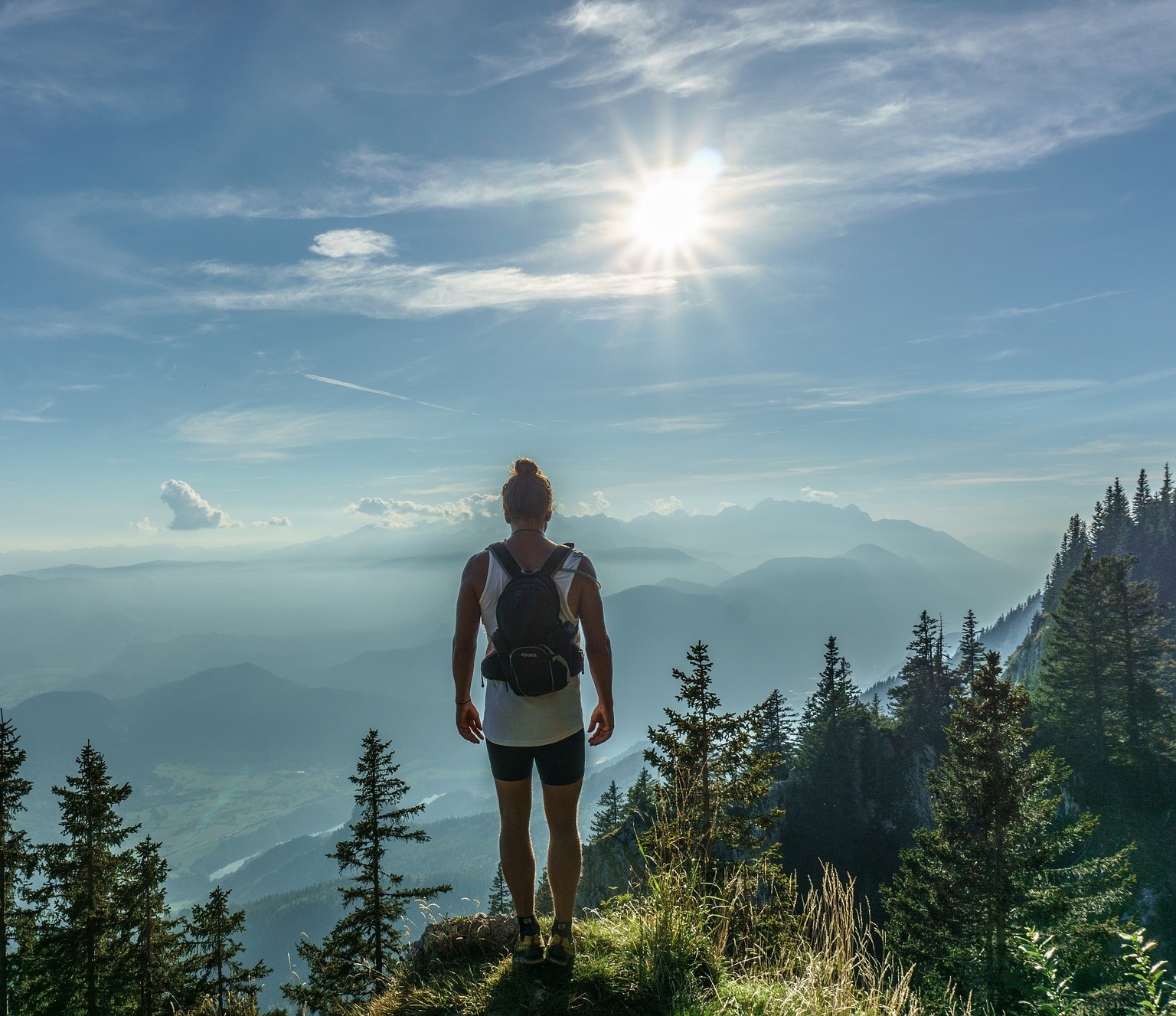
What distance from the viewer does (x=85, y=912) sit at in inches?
680

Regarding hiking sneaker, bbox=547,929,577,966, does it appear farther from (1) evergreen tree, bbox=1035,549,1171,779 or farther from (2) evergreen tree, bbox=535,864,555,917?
(1) evergreen tree, bbox=1035,549,1171,779

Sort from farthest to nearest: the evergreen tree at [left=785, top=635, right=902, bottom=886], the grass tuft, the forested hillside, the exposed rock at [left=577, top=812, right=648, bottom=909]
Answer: the evergreen tree at [left=785, top=635, right=902, bottom=886]
the exposed rock at [left=577, top=812, right=648, bottom=909]
the forested hillside
the grass tuft

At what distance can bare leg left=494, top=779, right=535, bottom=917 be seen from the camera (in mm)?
4762

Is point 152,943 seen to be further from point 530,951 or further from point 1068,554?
point 1068,554

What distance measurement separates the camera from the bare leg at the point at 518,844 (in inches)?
187

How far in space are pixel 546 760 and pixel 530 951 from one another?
4.72 feet

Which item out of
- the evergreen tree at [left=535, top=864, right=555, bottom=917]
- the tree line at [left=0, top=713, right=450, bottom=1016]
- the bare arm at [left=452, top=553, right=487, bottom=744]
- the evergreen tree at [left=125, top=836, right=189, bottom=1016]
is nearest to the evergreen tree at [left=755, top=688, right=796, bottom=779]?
the evergreen tree at [left=535, top=864, right=555, bottom=917]

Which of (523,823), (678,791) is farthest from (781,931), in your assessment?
(523,823)

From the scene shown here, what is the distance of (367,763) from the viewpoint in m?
19.5

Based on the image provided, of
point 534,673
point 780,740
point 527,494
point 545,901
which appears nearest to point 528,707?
point 534,673

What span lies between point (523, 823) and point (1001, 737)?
17.7m

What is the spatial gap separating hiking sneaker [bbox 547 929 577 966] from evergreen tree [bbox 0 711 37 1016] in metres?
18.3

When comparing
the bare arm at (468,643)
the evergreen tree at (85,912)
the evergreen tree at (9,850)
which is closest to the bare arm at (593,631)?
the bare arm at (468,643)

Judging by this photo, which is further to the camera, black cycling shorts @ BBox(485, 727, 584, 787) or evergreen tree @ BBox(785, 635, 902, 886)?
evergreen tree @ BBox(785, 635, 902, 886)
